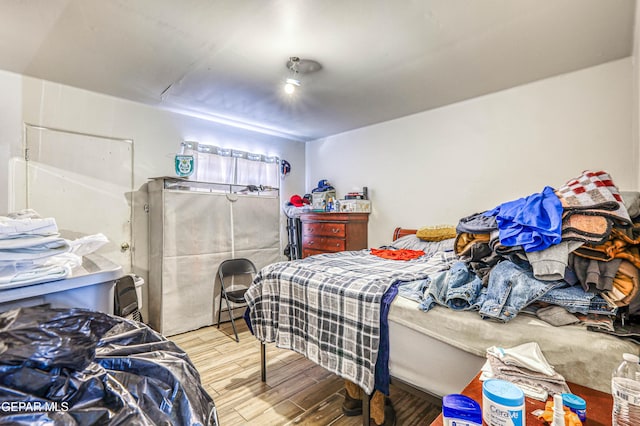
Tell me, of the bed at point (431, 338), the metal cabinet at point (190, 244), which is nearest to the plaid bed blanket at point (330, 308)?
the bed at point (431, 338)

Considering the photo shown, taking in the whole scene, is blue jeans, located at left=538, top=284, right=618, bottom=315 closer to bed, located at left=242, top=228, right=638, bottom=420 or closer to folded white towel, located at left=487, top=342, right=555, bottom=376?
bed, located at left=242, top=228, right=638, bottom=420

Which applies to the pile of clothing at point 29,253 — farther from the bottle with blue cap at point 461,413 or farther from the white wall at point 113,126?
A: the white wall at point 113,126

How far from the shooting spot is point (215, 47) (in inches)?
86.9

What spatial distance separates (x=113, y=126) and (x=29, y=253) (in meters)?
3.08

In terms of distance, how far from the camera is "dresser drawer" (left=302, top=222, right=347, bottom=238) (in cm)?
387

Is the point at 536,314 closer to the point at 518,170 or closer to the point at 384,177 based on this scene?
the point at 518,170

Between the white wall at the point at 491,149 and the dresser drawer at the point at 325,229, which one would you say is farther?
the dresser drawer at the point at 325,229

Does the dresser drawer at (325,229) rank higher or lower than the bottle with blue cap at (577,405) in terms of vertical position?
higher

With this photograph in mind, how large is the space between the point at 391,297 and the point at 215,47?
2141mm

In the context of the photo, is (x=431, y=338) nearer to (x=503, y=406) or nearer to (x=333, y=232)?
(x=503, y=406)

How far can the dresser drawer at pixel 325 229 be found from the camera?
3873 mm

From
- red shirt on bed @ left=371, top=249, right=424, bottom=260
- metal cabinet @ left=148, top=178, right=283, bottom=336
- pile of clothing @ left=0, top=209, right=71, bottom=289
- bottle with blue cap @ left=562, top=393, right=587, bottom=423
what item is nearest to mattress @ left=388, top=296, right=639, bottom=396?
bottle with blue cap @ left=562, top=393, right=587, bottom=423

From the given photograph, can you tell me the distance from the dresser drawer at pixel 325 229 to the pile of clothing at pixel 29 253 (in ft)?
10.7

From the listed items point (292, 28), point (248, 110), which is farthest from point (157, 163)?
point (292, 28)
